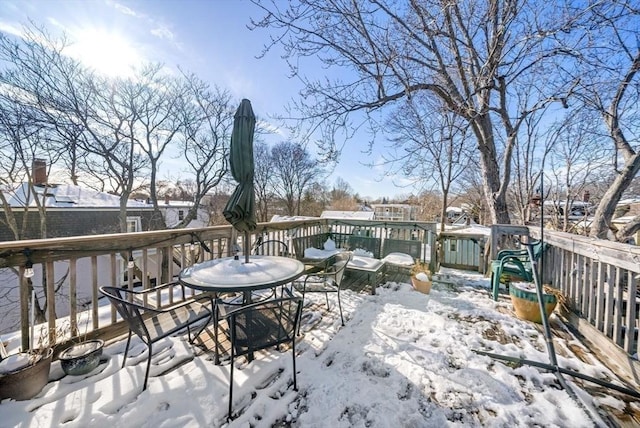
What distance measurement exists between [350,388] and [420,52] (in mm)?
5774

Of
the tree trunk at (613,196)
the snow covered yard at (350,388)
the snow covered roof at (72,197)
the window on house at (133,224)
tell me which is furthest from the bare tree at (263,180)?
the snow covered yard at (350,388)

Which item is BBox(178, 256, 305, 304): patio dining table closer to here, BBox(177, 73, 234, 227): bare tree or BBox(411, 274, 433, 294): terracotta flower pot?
BBox(411, 274, 433, 294): terracotta flower pot

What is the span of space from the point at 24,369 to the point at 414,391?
2.59 metres

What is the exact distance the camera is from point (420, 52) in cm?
500

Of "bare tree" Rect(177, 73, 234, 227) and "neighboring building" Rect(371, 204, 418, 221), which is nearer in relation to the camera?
"bare tree" Rect(177, 73, 234, 227)

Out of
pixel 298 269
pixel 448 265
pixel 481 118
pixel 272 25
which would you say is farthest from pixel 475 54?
pixel 298 269

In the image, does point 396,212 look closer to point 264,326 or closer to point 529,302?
point 529,302

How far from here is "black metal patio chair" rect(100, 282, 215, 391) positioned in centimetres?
166

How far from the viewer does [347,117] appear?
17.1 ft

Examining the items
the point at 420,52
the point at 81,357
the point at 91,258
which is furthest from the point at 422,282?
the point at 420,52

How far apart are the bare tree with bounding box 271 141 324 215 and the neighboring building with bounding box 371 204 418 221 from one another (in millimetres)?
7585

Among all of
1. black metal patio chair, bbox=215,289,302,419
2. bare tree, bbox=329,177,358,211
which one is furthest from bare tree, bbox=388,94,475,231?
bare tree, bbox=329,177,358,211

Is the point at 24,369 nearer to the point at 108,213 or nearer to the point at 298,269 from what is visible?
the point at 298,269

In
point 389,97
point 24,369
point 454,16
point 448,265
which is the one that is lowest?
point 448,265
